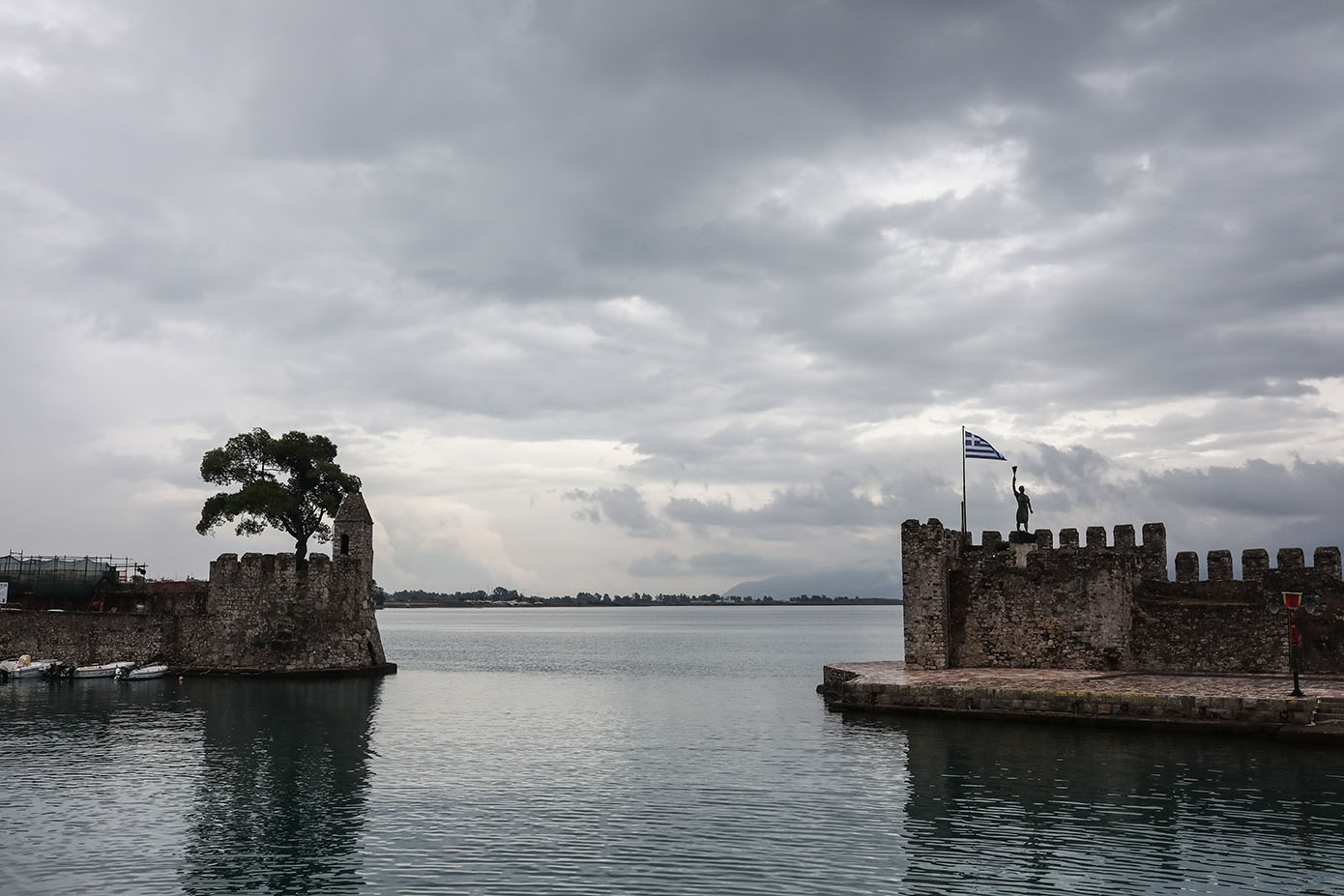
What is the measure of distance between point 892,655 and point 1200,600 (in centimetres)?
3843

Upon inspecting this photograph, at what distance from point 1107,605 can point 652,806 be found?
61.8 ft

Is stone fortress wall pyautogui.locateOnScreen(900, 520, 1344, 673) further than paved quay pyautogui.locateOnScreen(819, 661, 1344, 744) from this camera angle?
Yes

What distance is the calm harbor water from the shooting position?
45.6 ft

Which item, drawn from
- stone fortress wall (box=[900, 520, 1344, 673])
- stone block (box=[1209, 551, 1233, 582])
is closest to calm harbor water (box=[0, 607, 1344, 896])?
stone fortress wall (box=[900, 520, 1344, 673])

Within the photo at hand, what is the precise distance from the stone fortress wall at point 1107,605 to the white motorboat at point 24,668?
130 feet

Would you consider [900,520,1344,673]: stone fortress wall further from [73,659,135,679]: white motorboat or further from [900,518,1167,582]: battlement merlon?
[73,659,135,679]: white motorboat

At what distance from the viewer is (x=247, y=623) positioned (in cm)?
4466

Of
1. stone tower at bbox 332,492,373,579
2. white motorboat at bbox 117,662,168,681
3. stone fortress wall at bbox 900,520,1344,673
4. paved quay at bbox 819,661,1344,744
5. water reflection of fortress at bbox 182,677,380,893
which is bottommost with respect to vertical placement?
white motorboat at bbox 117,662,168,681

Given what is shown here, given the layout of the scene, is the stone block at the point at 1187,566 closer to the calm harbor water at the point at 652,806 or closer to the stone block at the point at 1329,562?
the stone block at the point at 1329,562

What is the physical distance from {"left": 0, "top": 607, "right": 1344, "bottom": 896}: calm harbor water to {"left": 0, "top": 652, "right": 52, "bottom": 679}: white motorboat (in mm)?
15320

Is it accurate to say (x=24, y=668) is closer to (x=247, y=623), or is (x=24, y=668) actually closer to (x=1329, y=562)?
(x=247, y=623)

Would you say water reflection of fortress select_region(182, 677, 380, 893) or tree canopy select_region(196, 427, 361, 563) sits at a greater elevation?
tree canopy select_region(196, 427, 361, 563)

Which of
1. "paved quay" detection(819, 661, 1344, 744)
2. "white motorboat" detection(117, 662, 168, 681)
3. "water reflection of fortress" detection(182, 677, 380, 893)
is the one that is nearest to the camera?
"water reflection of fortress" detection(182, 677, 380, 893)

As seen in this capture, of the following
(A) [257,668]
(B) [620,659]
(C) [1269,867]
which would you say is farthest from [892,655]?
(C) [1269,867]
